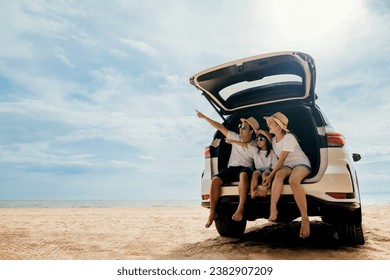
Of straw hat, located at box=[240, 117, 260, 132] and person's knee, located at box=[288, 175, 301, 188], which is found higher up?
straw hat, located at box=[240, 117, 260, 132]

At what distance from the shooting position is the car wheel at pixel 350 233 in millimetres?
3592

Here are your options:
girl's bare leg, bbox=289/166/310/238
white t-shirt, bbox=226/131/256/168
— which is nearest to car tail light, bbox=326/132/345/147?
girl's bare leg, bbox=289/166/310/238

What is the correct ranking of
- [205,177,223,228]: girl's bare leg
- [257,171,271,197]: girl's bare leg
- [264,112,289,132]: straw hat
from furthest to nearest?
[205,177,223,228]: girl's bare leg, [264,112,289,132]: straw hat, [257,171,271,197]: girl's bare leg

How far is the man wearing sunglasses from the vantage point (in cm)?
369

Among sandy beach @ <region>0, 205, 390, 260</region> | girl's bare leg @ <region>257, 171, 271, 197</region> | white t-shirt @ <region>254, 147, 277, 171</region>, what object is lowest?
sandy beach @ <region>0, 205, 390, 260</region>

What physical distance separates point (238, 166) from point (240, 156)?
20 centimetres

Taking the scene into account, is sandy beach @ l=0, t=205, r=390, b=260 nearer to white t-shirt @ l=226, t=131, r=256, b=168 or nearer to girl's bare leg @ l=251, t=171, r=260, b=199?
girl's bare leg @ l=251, t=171, r=260, b=199

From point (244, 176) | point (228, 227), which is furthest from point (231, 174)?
point (228, 227)

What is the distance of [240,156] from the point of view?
4.12 metres

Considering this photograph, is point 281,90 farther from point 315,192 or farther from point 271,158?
point 315,192

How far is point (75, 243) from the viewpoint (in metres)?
4.46

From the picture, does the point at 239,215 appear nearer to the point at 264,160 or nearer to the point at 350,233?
the point at 264,160
